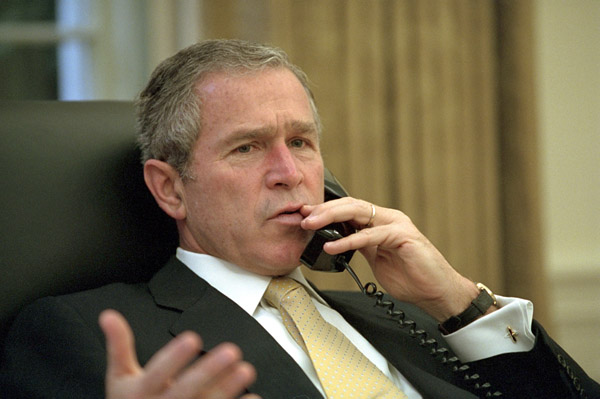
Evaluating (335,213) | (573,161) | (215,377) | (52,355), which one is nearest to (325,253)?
(335,213)

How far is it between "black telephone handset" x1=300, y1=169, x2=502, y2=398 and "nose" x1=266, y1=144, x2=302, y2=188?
0.12m

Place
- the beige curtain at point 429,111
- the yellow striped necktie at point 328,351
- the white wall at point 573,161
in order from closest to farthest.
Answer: the yellow striped necktie at point 328,351 < the beige curtain at point 429,111 < the white wall at point 573,161

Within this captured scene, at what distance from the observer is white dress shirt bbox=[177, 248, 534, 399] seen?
153 cm

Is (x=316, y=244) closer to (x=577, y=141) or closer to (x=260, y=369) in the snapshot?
(x=260, y=369)

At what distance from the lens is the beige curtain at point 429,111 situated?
9.67 feet

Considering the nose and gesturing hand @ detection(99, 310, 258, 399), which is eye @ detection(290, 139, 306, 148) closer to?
the nose

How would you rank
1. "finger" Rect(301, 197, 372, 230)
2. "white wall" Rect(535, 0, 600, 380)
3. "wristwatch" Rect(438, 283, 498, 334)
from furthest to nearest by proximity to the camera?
"white wall" Rect(535, 0, 600, 380) < "wristwatch" Rect(438, 283, 498, 334) < "finger" Rect(301, 197, 372, 230)

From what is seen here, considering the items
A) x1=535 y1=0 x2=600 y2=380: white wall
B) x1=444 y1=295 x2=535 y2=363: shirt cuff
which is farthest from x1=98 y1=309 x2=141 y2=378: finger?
x1=535 y1=0 x2=600 y2=380: white wall

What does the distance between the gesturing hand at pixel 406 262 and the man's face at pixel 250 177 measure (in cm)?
6

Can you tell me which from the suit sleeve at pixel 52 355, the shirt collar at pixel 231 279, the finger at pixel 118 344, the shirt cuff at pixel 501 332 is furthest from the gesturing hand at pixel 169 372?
the shirt cuff at pixel 501 332

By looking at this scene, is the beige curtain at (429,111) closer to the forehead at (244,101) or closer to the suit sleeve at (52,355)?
the forehead at (244,101)

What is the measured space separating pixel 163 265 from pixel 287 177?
1.35ft

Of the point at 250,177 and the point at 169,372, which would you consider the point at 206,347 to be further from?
the point at 169,372

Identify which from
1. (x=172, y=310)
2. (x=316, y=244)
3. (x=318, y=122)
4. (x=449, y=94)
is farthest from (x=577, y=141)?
(x=172, y=310)
